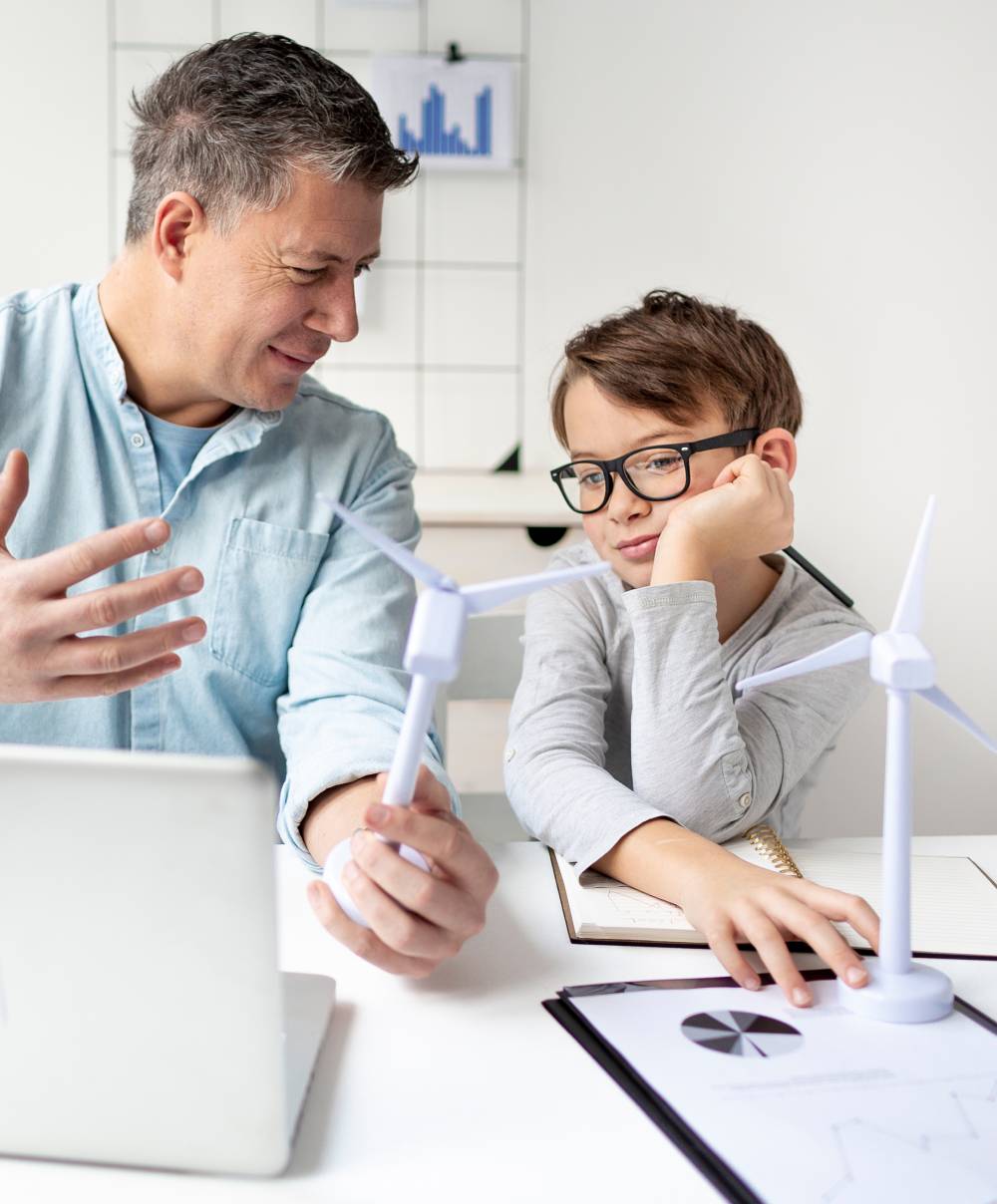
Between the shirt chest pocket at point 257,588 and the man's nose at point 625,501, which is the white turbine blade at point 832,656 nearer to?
the man's nose at point 625,501

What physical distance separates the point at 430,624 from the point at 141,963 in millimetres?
200

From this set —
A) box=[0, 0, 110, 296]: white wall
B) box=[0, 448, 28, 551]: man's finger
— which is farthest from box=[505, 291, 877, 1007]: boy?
box=[0, 0, 110, 296]: white wall

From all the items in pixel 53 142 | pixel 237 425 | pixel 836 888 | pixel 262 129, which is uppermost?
pixel 53 142

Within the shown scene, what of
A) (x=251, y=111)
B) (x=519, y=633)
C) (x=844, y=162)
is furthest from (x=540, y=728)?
(x=844, y=162)

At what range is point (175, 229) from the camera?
3.88ft

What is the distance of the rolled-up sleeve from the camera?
3.25 feet

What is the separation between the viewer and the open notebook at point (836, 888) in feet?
2.65

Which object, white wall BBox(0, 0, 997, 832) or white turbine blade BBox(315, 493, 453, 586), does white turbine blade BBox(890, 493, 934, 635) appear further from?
white wall BBox(0, 0, 997, 832)

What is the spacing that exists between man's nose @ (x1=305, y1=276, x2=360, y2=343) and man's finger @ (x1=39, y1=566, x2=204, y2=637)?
0.49 m

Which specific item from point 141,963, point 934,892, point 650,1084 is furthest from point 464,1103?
point 934,892

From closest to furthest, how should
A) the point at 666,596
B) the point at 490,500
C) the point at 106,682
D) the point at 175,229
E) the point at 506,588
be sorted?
1. the point at 506,588
2. the point at 106,682
3. the point at 666,596
4. the point at 175,229
5. the point at 490,500

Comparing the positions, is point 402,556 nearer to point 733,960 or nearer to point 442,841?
point 442,841

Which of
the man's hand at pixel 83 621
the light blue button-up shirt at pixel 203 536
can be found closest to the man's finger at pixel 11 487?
the man's hand at pixel 83 621

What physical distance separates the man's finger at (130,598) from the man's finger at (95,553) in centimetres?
2
